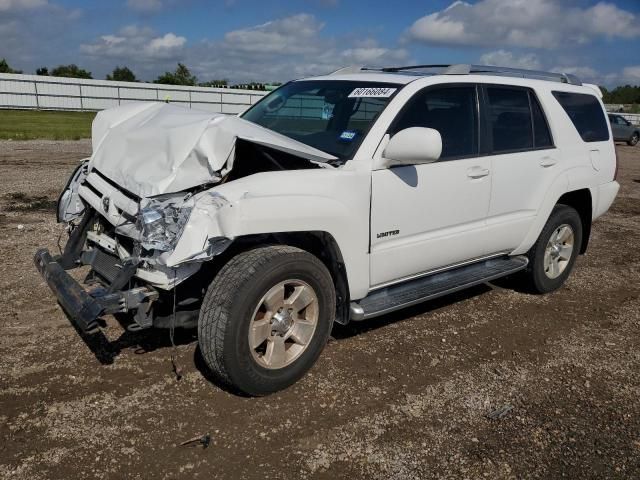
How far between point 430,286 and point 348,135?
1304 mm

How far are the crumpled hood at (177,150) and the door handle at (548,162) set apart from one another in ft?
7.50

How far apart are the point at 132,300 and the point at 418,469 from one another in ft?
5.81

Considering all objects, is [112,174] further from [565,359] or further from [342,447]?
[565,359]

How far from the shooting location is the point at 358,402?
354cm

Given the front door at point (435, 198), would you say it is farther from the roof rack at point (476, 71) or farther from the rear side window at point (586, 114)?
the rear side window at point (586, 114)

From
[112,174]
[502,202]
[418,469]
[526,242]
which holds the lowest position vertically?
[418,469]

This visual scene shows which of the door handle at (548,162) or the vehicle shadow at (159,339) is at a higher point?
the door handle at (548,162)

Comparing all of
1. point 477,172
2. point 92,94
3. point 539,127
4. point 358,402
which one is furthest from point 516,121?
point 92,94

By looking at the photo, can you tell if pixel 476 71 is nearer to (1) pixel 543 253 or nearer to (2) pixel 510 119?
(2) pixel 510 119

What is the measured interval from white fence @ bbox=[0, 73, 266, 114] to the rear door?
2912cm

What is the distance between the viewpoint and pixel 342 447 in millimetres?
3092

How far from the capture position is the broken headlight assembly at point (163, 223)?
3113mm

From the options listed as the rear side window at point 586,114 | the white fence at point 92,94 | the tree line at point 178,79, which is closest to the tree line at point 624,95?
the tree line at point 178,79

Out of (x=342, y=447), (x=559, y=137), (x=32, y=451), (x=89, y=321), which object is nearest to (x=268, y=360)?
(x=342, y=447)
